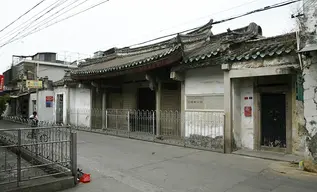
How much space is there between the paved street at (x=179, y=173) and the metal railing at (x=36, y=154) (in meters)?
0.71

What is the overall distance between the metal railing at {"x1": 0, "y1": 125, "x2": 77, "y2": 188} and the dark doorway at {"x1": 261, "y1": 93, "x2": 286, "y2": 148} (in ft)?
20.2

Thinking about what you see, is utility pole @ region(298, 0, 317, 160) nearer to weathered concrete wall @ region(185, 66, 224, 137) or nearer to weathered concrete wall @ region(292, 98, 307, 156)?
weathered concrete wall @ region(292, 98, 307, 156)

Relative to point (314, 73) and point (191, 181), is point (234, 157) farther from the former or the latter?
point (314, 73)

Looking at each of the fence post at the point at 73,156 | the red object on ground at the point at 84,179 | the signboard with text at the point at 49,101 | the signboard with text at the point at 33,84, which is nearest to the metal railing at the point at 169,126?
the fence post at the point at 73,156

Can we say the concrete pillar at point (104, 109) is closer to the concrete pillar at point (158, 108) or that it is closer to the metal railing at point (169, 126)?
the metal railing at point (169, 126)

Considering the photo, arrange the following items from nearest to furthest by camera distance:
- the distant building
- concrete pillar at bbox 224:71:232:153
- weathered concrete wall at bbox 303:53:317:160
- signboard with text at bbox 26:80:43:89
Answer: weathered concrete wall at bbox 303:53:317:160 → concrete pillar at bbox 224:71:232:153 → signboard with text at bbox 26:80:43:89 → the distant building

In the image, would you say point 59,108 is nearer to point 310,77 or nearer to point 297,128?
point 297,128

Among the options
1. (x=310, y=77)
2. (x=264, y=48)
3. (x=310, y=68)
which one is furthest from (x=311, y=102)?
(x=264, y=48)

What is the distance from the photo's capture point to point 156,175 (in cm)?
563

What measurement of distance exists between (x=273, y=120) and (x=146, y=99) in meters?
7.09

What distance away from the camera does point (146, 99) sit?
13266 millimetres

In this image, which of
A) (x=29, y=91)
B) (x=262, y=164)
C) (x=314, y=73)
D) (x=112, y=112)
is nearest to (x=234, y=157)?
(x=262, y=164)

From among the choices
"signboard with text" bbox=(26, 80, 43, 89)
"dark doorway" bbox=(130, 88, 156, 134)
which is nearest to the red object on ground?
"dark doorway" bbox=(130, 88, 156, 134)

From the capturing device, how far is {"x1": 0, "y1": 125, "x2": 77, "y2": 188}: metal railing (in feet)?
15.1
